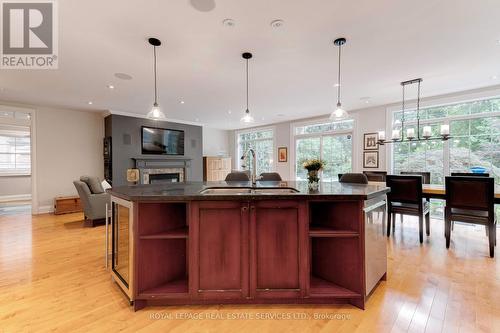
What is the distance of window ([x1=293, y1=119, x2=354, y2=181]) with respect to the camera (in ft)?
21.2

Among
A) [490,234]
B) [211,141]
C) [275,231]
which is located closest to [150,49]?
[275,231]

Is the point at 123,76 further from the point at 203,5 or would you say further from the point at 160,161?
the point at 160,161

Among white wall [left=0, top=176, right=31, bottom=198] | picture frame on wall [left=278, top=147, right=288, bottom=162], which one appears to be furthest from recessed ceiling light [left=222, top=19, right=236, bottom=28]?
white wall [left=0, top=176, right=31, bottom=198]

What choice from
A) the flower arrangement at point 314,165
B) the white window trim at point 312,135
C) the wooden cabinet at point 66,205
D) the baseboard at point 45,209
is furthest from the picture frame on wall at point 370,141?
the baseboard at point 45,209

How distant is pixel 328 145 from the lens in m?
6.86

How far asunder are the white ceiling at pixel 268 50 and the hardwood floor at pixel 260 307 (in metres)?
2.60

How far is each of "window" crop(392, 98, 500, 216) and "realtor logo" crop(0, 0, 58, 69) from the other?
626 cm

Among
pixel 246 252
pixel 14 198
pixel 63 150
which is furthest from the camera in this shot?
pixel 14 198

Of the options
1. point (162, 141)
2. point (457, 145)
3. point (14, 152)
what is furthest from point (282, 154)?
point (14, 152)

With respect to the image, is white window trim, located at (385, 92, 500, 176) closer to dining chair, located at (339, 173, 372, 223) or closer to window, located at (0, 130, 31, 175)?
dining chair, located at (339, 173, 372, 223)

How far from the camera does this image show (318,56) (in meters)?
3.09

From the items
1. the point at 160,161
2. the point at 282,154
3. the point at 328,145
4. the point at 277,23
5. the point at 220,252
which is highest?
the point at 277,23

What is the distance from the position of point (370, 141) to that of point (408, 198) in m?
2.71

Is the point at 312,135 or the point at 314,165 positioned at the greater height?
the point at 312,135
